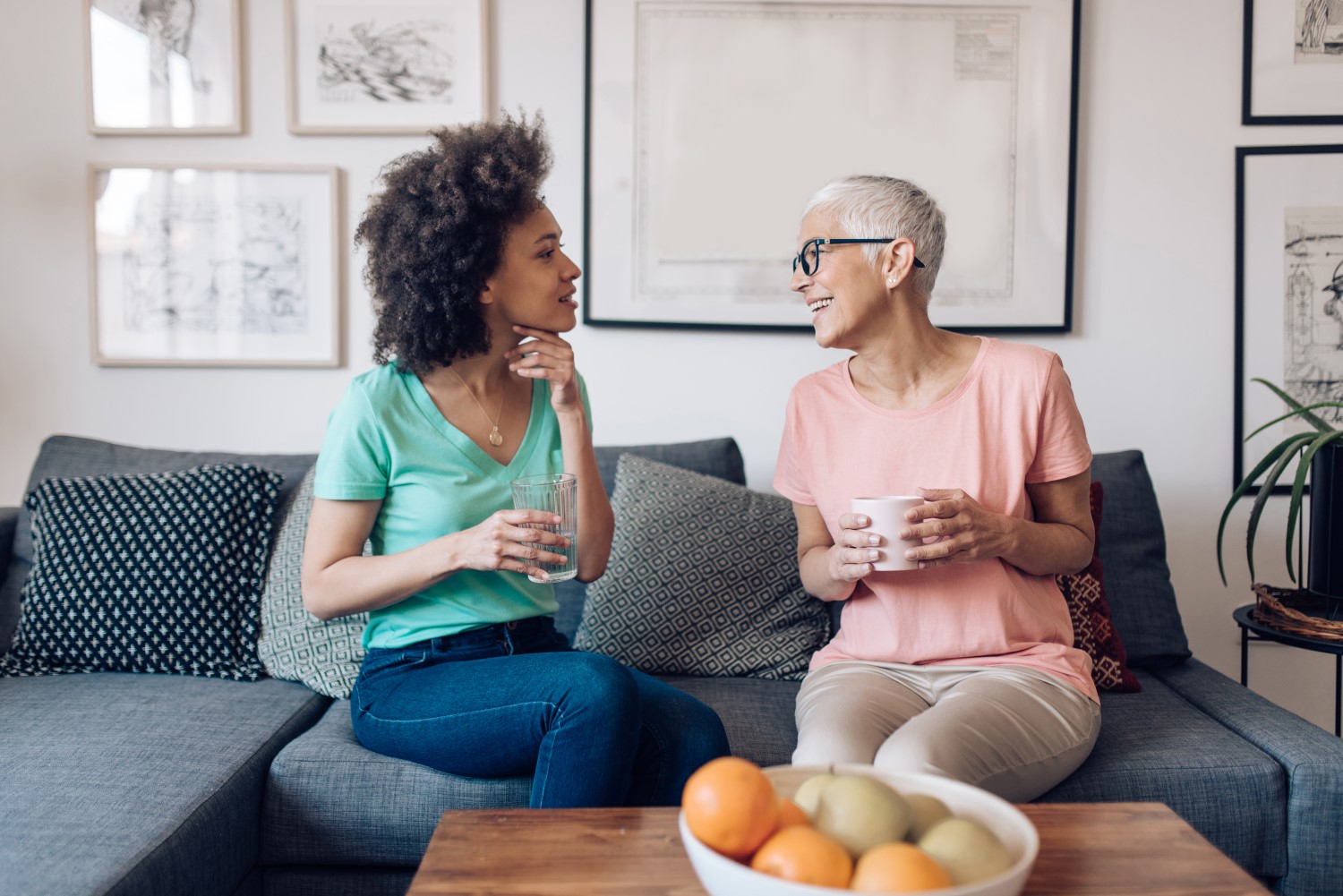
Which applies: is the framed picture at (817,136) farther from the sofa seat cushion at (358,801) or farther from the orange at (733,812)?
the orange at (733,812)

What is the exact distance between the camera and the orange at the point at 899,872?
2.53 feet

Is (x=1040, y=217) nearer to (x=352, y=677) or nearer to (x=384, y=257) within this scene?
(x=384, y=257)

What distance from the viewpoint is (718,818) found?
847 mm

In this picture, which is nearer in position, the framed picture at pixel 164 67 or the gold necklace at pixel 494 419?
the gold necklace at pixel 494 419

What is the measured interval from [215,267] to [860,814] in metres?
2.30

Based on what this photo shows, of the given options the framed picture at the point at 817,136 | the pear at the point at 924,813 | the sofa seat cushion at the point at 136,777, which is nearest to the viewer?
the pear at the point at 924,813

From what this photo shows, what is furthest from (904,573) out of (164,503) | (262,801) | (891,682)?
(164,503)

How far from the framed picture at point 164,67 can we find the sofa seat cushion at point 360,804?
1.70 meters

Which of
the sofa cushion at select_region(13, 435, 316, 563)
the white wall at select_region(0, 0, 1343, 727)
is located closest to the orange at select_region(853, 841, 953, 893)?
the sofa cushion at select_region(13, 435, 316, 563)

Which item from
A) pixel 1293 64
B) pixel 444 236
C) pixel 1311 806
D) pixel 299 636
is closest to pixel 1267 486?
pixel 1311 806

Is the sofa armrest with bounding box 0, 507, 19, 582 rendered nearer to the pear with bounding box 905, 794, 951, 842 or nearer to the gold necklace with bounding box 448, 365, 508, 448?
the gold necklace with bounding box 448, 365, 508, 448

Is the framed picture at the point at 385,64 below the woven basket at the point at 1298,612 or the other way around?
the other way around

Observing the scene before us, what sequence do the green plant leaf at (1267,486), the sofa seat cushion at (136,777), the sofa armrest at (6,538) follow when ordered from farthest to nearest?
the sofa armrest at (6,538) < the green plant leaf at (1267,486) < the sofa seat cushion at (136,777)

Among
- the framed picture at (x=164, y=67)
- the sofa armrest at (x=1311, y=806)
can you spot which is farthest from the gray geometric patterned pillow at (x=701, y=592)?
the framed picture at (x=164, y=67)
